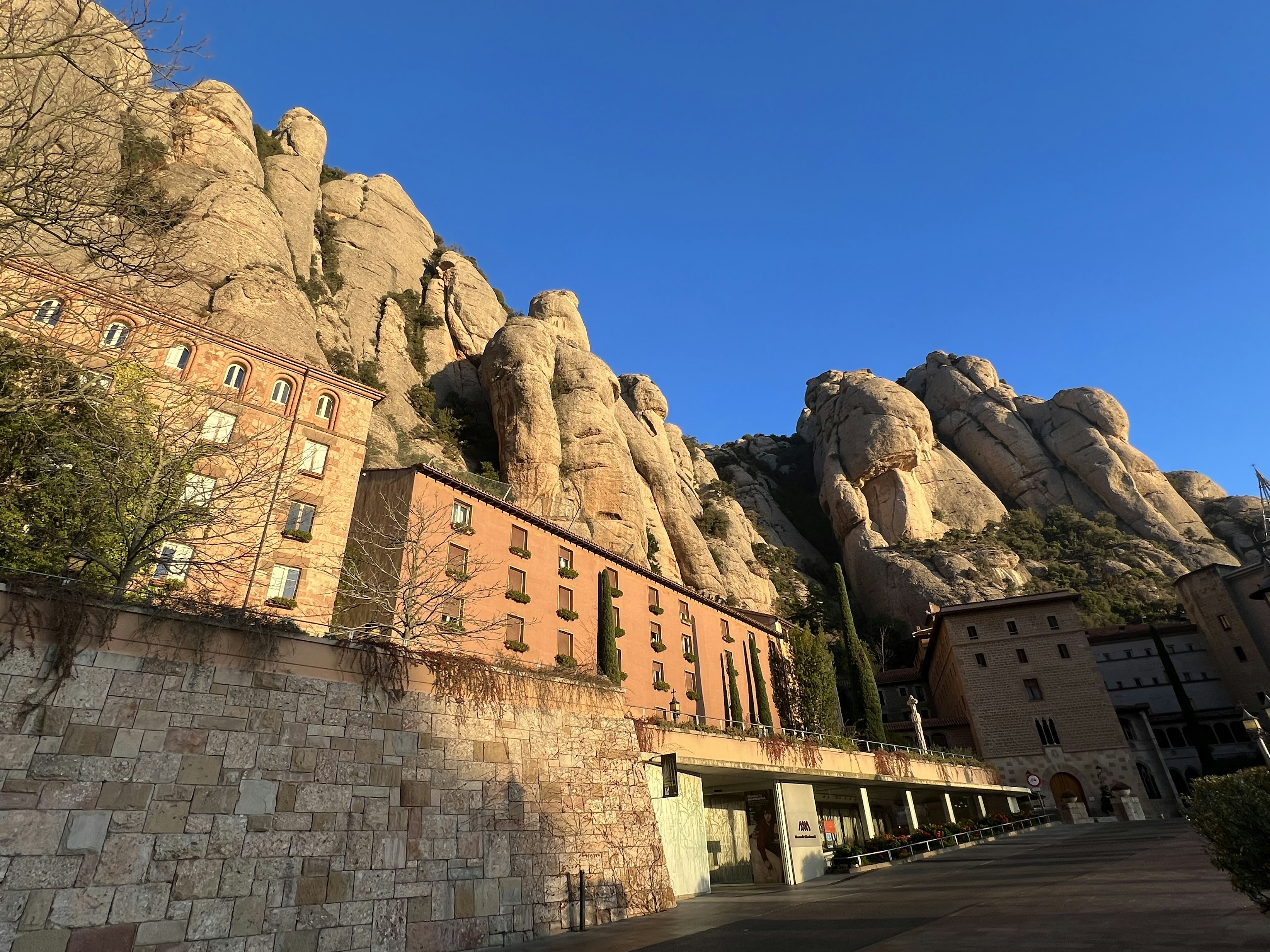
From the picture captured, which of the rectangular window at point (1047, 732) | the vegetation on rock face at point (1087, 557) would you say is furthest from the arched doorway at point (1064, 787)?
the vegetation on rock face at point (1087, 557)

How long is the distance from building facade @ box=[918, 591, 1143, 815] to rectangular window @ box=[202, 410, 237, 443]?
5075 cm

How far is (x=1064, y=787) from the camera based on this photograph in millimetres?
43250

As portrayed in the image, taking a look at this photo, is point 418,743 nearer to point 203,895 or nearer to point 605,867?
point 203,895

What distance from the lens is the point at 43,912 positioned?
8.70 m

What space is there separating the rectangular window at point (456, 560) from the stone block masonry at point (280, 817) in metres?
12.2

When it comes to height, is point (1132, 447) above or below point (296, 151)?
below

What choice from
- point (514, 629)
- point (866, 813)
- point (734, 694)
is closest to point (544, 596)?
point (514, 629)

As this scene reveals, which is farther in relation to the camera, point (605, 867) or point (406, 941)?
point (605, 867)

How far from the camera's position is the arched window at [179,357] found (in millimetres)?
24297

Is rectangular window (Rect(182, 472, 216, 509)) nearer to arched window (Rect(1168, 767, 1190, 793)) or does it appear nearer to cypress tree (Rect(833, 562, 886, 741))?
cypress tree (Rect(833, 562, 886, 741))

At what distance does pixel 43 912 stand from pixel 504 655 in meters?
19.3

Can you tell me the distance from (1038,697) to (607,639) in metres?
35.9

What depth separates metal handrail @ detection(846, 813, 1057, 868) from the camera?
2433 cm

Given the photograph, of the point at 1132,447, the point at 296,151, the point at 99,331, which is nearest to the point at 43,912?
the point at 99,331
